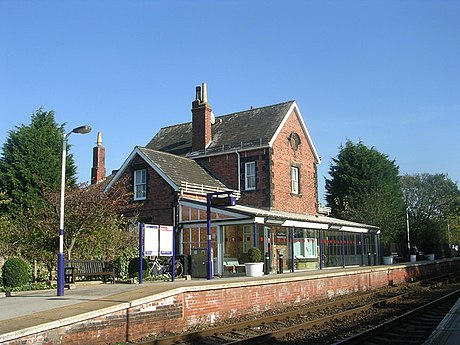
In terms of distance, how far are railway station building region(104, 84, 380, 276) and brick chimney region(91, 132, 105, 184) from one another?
5357mm

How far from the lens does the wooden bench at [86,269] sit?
15.9 meters

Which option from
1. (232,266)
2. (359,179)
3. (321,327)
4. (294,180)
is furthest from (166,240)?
(359,179)

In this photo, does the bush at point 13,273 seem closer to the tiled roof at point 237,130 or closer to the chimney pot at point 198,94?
the tiled roof at point 237,130

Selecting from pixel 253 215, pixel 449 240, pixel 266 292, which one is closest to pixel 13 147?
pixel 253 215

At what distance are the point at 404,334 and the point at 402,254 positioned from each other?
32.2 metres

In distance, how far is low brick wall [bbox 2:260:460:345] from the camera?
910 centimetres

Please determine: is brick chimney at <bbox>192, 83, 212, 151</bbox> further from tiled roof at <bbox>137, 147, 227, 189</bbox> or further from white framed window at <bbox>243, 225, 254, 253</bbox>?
white framed window at <bbox>243, 225, 254, 253</bbox>

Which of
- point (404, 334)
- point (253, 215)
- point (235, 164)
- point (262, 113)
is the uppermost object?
point (262, 113)

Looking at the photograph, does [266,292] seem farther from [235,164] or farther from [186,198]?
[235,164]

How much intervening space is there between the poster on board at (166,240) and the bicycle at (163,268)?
3.32 m

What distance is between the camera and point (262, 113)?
32.0m

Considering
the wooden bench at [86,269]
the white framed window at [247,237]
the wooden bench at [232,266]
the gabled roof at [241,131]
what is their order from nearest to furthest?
the wooden bench at [86,269] → the wooden bench at [232,266] → the white framed window at [247,237] → the gabled roof at [241,131]

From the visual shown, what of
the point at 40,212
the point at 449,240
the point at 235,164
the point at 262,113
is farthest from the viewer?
the point at 449,240

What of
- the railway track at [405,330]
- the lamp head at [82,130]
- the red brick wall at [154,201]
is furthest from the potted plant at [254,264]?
the lamp head at [82,130]
